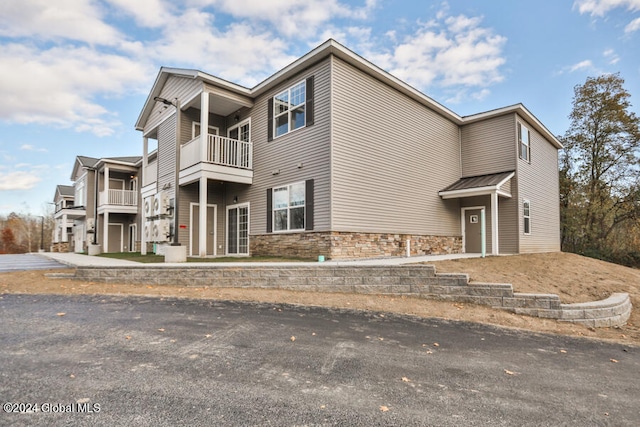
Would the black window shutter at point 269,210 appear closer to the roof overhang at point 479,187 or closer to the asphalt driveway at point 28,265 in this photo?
the asphalt driveway at point 28,265

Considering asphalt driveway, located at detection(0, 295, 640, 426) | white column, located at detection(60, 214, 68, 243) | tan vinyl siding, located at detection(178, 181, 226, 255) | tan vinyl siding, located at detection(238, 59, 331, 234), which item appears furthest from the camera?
white column, located at detection(60, 214, 68, 243)

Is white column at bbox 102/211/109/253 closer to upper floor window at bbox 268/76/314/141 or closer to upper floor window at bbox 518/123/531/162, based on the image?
upper floor window at bbox 268/76/314/141

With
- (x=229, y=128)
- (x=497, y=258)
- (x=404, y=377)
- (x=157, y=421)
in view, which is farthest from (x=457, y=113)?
(x=157, y=421)

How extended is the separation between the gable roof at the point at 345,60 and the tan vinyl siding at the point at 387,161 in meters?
0.27

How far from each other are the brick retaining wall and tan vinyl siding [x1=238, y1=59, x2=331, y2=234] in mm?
3002

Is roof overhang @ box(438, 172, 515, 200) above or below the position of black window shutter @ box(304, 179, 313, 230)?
above

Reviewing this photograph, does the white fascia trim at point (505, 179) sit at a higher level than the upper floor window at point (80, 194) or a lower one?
lower

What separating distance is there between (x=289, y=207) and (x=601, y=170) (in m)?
23.6

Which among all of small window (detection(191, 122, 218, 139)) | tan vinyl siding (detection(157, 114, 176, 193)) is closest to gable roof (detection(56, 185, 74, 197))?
Result: tan vinyl siding (detection(157, 114, 176, 193))

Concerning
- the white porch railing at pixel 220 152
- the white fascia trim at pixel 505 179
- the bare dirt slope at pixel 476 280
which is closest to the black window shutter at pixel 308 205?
the white porch railing at pixel 220 152

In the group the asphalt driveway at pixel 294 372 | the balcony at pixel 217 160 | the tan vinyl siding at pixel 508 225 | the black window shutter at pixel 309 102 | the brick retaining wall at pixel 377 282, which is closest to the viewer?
the asphalt driveway at pixel 294 372

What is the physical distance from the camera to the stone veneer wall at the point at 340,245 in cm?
1043

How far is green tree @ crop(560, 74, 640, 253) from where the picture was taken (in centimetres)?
2164

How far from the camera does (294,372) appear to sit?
10.7ft
